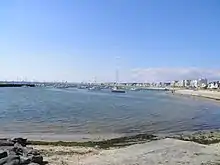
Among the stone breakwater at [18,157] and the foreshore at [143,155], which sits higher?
the stone breakwater at [18,157]

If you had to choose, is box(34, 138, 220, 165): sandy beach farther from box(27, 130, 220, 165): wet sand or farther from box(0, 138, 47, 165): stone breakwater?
box(0, 138, 47, 165): stone breakwater

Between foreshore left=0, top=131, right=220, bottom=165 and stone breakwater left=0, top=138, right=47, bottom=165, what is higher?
stone breakwater left=0, top=138, right=47, bottom=165

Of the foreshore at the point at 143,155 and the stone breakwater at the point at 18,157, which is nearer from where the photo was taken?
the stone breakwater at the point at 18,157

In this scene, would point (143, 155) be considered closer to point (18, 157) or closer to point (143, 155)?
point (143, 155)

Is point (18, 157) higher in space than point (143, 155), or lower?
higher

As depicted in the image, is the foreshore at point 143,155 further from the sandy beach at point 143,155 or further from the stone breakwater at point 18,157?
the stone breakwater at point 18,157

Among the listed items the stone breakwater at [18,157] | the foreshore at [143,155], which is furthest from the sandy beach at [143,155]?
the stone breakwater at [18,157]

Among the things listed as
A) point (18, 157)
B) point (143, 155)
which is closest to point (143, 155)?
point (143, 155)

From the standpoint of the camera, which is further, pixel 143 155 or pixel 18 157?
pixel 143 155

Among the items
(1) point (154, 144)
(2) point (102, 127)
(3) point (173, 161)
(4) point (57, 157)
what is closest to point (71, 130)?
(2) point (102, 127)

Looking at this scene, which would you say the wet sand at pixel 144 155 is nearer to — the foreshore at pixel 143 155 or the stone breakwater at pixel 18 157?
the foreshore at pixel 143 155

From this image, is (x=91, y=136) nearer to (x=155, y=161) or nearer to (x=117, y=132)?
(x=117, y=132)

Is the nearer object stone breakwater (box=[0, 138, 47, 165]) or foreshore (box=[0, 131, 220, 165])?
stone breakwater (box=[0, 138, 47, 165])

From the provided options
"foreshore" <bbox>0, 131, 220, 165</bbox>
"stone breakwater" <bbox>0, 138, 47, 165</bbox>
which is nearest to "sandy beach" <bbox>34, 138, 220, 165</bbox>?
"foreshore" <bbox>0, 131, 220, 165</bbox>
